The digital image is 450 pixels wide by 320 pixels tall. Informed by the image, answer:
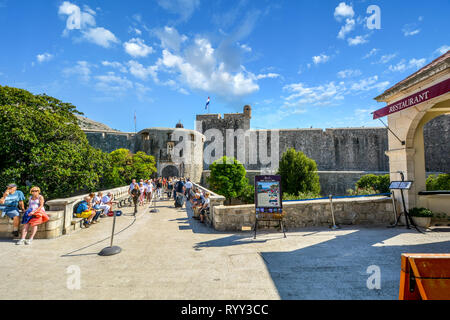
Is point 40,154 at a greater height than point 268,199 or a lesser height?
greater

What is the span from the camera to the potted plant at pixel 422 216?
20.0ft

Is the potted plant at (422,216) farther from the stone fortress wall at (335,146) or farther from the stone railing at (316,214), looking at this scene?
the stone fortress wall at (335,146)

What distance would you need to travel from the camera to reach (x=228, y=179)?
22.7 meters

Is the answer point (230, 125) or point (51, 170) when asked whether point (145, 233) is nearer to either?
point (51, 170)

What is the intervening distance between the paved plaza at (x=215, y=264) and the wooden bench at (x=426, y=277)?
928 millimetres

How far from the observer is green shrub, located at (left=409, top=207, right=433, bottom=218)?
612cm

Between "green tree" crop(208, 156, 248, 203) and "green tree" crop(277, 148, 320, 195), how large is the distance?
494 centimetres

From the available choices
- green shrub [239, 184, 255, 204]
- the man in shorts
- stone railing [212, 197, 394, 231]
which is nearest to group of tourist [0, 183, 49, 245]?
the man in shorts

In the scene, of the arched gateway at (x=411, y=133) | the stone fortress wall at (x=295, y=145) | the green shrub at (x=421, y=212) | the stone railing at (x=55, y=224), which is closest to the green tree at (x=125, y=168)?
the stone fortress wall at (x=295, y=145)

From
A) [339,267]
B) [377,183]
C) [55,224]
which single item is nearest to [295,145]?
[377,183]

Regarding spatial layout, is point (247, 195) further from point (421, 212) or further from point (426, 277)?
point (426, 277)

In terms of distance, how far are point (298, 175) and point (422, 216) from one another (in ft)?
44.2

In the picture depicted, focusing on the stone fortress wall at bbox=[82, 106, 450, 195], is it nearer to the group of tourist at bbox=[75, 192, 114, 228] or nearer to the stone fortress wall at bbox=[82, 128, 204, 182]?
the stone fortress wall at bbox=[82, 128, 204, 182]
